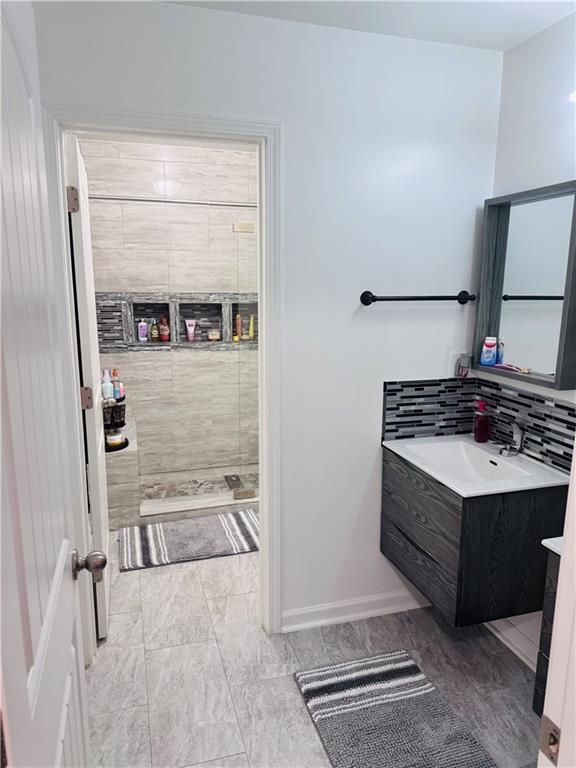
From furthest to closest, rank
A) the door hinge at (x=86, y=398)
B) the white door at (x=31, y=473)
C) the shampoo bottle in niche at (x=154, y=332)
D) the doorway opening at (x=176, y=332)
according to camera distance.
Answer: the shampoo bottle in niche at (x=154, y=332)
the doorway opening at (x=176, y=332)
the door hinge at (x=86, y=398)
the white door at (x=31, y=473)

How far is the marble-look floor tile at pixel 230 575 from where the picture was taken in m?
2.79

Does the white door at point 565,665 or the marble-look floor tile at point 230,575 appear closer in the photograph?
the white door at point 565,665

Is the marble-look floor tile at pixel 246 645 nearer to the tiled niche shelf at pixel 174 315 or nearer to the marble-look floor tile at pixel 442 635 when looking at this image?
the marble-look floor tile at pixel 442 635

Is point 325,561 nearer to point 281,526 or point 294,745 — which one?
point 281,526

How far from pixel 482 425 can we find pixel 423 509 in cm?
57

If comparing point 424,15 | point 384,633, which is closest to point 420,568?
point 384,633

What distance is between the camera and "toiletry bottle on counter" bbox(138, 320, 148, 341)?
409cm

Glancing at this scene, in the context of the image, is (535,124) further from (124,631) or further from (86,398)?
(124,631)

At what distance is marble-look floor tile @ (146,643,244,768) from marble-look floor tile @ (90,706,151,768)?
4cm

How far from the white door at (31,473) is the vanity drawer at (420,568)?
1.32 metres

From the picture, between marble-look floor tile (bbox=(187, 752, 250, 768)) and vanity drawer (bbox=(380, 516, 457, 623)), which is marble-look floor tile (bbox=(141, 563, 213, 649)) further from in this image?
vanity drawer (bbox=(380, 516, 457, 623))

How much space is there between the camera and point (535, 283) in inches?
86.0

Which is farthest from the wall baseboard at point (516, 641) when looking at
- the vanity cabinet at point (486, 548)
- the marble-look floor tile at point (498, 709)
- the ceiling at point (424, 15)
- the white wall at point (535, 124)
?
the ceiling at point (424, 15)

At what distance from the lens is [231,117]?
202 centimetres
